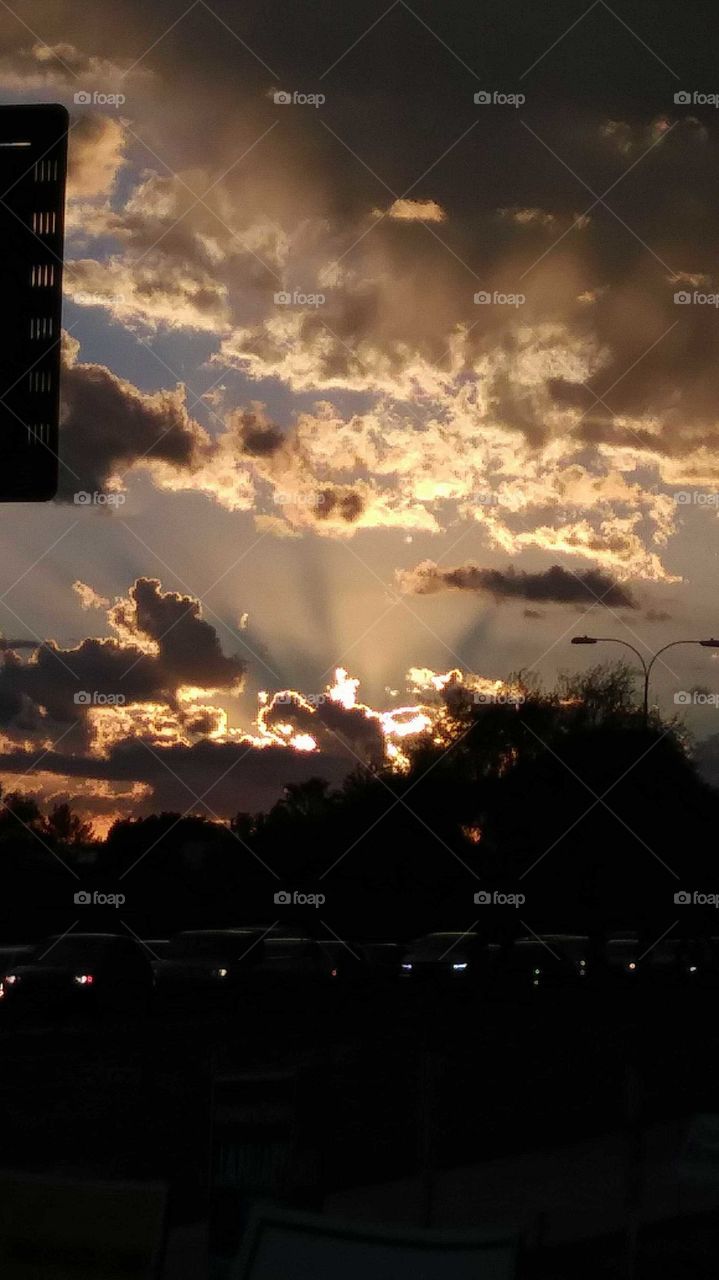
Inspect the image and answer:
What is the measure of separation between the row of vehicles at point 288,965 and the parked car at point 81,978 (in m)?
→ 0.01

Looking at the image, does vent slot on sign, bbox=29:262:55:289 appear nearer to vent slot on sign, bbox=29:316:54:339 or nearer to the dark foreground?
vent slot on sign, bbox=29:316:54:339

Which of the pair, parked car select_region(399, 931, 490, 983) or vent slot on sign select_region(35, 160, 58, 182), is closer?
vent slot on sign select_region(35, 160, 58, 182)

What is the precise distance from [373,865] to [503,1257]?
4997cm

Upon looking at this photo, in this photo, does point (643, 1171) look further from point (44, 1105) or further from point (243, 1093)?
point (44, 1105)

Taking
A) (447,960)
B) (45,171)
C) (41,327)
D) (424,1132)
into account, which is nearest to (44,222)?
(45,171)

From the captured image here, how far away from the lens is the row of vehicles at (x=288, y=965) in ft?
79.3

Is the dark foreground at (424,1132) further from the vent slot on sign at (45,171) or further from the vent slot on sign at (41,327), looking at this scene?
the vent slot on sign at (45,171)

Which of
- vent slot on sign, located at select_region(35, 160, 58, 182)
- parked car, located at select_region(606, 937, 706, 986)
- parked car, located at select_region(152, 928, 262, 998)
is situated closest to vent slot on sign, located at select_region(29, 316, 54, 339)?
vent slot on sign, located at select_region(35, 160, 58, 182)

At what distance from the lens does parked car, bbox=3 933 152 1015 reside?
23906 millimetres

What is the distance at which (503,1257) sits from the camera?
104 inches

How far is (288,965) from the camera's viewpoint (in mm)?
29203

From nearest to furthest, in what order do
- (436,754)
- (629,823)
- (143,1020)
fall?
(143,1020) → (629,823) → (436,754)

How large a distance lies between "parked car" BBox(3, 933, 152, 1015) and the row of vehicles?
0.01 meters

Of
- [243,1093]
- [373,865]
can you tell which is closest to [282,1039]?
[243,1093]
